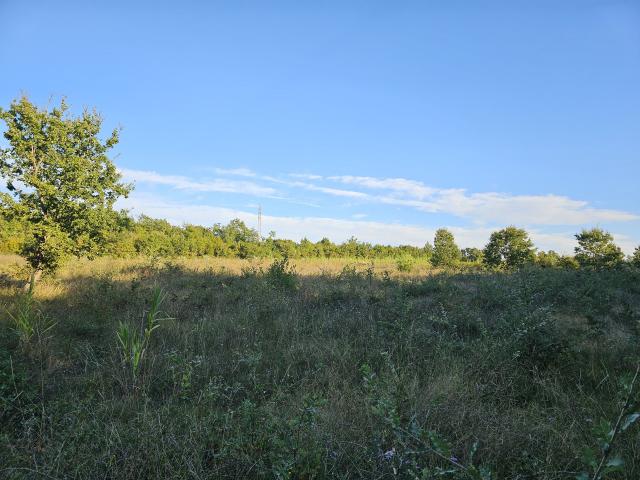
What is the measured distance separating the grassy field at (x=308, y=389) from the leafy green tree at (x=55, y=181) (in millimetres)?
1504

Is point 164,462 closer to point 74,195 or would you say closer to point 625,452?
point 625,452

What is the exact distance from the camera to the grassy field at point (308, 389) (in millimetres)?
2248

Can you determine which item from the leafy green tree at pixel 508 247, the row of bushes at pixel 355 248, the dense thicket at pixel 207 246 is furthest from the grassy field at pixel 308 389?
the leafy green tree at pixel 508 247

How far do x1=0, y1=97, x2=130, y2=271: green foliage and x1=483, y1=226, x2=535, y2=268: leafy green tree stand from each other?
2135cm

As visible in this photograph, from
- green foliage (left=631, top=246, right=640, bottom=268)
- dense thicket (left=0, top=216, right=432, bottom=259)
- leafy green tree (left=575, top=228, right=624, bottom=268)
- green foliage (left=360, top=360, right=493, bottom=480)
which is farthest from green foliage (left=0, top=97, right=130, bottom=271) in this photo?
leafy green tree (left=575, top=228, right=624, bottom=268)

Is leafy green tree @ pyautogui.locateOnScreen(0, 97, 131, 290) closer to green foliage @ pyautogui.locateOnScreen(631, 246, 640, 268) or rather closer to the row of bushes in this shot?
the row of bushes

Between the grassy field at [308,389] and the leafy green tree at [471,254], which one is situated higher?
the leafy green tree at [471,254]

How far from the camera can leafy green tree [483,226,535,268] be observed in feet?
73.6

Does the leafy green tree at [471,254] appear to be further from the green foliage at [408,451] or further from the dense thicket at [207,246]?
the green foliage at [408,451]

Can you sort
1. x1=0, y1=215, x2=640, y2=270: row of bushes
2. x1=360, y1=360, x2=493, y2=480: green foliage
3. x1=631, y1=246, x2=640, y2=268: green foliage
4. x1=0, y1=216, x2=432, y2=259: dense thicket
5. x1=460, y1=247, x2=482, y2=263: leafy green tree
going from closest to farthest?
1. x1=360, y1=360, x2=493, y2=480: green foliage
2. x1=631, y1=246, x2=640, y2=268: green foliage
3. x1=0, y1=215, x2=640, y2=270: row of bushes
4. x1=0, y1=216, x2=432, y2=259: dense thicket
5. x1=460, y1=247, x2=482, y2=263: leafy green tree

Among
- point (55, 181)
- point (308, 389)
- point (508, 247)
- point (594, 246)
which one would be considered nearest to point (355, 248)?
point (508, 247)

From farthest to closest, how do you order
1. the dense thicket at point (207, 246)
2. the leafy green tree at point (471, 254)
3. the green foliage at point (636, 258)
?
the leafy green tree at point (471, 254), the dense thicket at point (207, 246), the green foliage at point (636, 258)

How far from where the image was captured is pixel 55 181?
7852mm

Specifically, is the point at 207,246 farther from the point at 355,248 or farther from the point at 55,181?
the point at 55,181
